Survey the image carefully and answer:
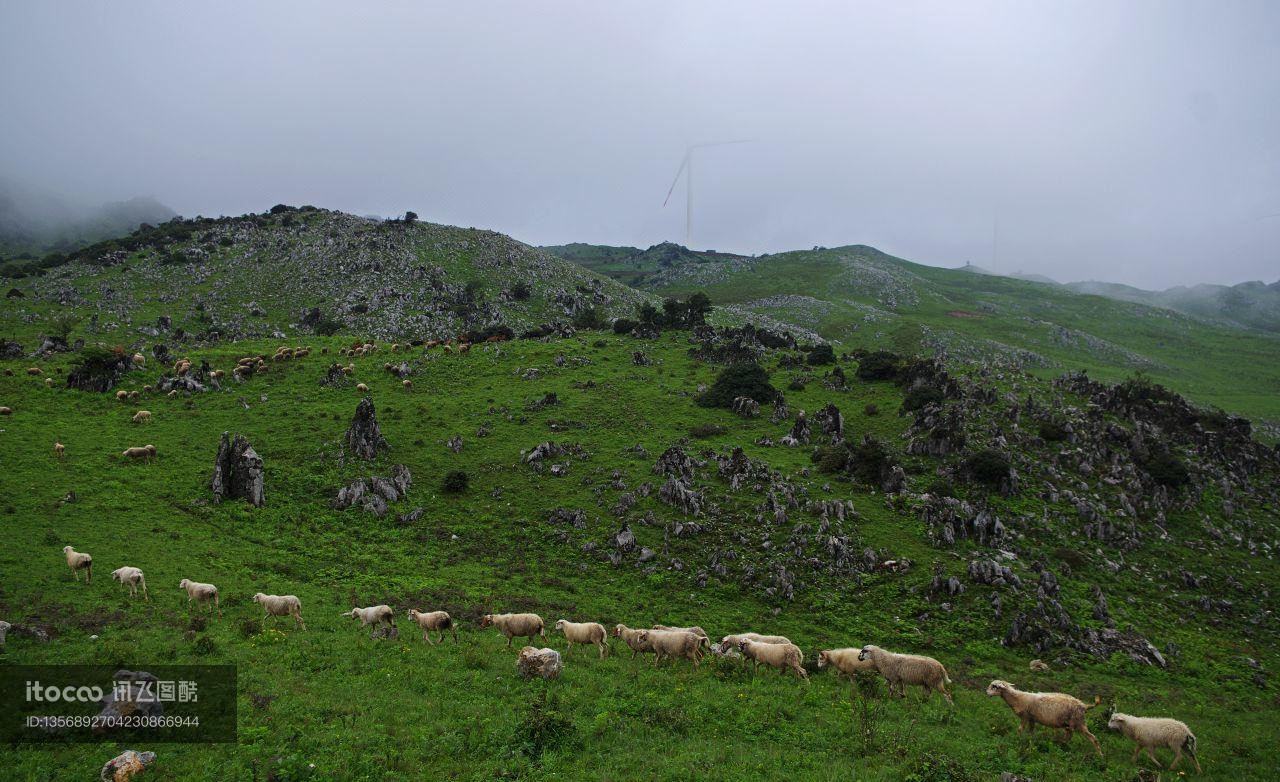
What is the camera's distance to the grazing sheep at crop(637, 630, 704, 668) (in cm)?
2134

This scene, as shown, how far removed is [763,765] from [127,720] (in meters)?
15.6

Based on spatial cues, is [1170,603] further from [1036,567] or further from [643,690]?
[643,690]

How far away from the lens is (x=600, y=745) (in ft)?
48.5

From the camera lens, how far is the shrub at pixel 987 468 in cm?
4044

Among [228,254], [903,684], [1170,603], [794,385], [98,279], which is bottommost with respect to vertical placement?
[1170,603]

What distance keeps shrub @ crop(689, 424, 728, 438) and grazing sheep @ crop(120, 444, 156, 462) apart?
3948 cm

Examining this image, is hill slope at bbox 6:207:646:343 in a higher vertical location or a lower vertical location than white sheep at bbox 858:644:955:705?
higher

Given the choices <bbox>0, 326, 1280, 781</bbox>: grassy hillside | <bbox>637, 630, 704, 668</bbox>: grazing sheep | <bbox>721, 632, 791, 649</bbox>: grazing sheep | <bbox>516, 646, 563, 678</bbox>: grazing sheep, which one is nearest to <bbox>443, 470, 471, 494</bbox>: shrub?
<bbox>0, 326, 1280, 781</bbox>: grassy hillside

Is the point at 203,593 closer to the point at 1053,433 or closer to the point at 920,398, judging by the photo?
the point at 920,398

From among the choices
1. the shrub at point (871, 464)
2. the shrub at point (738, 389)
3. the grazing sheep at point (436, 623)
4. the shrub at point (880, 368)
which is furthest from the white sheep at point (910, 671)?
the shrub at point (880, 368)

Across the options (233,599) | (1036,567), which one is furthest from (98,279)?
(1036,567)

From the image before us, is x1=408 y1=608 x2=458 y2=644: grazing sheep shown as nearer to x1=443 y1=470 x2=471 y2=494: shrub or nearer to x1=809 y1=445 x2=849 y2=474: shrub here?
x1=443 y1=470 x2=471 y2=494: shrub

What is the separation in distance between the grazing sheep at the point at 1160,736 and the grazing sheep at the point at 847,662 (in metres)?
6.95

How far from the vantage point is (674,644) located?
2148cm
